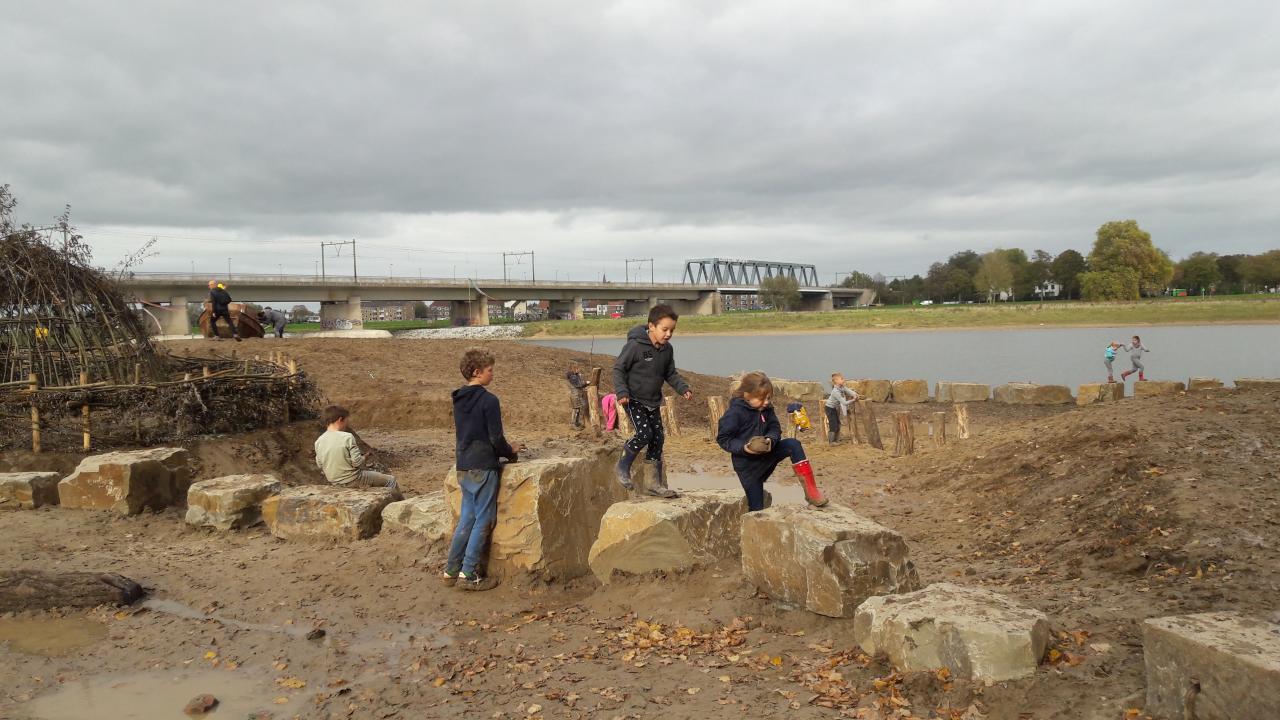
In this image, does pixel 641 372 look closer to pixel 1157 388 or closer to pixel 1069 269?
pixel 1157 388

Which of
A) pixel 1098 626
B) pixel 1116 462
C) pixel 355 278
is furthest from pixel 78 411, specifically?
pixel 355 278

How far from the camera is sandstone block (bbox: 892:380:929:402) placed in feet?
77.0

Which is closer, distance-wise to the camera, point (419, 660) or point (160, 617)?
point (419, 660)

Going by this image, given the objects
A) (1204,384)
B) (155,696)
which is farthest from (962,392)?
(155,696)

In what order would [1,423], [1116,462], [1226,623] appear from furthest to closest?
[1,423] < [1116,462] < [1226,623]

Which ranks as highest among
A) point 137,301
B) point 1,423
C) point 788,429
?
point 137,301

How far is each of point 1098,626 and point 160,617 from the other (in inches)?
263

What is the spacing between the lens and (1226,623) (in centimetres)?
387

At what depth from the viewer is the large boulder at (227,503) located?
8555 mm

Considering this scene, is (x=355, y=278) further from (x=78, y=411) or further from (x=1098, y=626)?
(x=1098, y=626)

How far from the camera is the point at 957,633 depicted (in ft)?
14.4

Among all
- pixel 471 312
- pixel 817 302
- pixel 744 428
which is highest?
pixel 817 302

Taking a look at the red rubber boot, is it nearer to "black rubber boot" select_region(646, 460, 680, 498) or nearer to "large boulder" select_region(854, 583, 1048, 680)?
"black rubber boot" select_region(646, 460, 680, 498)

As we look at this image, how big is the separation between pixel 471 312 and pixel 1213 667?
6326 centimetres
